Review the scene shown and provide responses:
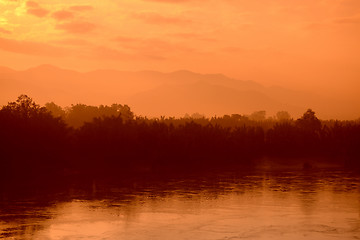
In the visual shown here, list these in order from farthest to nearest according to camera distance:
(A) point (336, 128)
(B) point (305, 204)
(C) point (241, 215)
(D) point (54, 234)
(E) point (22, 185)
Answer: (A) point (336, 128), (E) point (22, 185), (B) point (305, 204), (C) point (241, 215), (D) point (54, 234)

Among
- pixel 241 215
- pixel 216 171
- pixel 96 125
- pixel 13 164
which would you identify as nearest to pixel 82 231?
pixel 241 215

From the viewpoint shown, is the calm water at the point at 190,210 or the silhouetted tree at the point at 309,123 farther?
the silhouetted tree at the point at 309,123

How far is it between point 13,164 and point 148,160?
1607 cm

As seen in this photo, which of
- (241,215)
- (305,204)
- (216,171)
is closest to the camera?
(241,215)

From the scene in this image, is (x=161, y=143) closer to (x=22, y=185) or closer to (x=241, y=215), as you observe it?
(x=22, y=185)

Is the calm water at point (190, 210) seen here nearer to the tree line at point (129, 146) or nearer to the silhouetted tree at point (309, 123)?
the tree line at point (129, 146)

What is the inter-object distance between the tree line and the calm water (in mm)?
10572

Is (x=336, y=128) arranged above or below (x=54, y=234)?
above

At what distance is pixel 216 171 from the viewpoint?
6231 centimetres

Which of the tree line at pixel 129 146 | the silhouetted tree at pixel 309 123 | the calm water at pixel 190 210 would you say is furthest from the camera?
the silhouetted tree at pixel 309 123

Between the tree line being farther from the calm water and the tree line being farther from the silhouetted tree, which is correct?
the calm water

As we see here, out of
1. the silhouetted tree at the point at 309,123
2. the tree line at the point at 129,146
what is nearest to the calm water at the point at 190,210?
the tree line at the point at 129,146

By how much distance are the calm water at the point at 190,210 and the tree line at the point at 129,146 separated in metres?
10.6

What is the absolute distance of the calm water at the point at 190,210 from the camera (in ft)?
98.4
